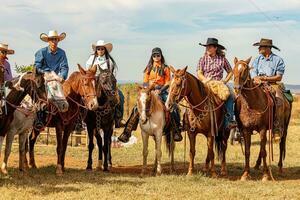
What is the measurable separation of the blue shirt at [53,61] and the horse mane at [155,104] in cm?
214

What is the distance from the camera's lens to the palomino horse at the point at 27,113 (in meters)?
10.5

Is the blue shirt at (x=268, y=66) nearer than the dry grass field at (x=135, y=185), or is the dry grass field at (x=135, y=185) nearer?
the dry grass field at (x=135, y=185)

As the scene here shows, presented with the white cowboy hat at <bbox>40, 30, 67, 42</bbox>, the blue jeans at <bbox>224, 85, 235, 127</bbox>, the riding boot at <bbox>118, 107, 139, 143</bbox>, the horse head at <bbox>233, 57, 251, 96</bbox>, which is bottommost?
the riding boot at <bbox>118, 107, 139, 143</bbox>

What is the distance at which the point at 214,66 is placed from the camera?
12.3m

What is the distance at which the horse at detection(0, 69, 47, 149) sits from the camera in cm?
997

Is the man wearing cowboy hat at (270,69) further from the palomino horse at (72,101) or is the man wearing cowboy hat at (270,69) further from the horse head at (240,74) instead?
the palomino horse at (72,101)

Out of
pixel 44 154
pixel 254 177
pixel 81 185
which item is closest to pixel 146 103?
pixel 81 185

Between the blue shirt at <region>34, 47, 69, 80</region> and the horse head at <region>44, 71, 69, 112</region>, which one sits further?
the blue shirt at <region>34, 47, 69, 80</region>

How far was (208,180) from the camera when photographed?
11.0 meters

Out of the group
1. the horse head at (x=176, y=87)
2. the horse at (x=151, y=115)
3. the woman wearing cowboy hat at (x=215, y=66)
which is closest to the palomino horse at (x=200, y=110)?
the horse head at (x=176, y=87)

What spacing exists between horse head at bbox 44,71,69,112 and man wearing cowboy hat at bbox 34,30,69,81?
1.34 m

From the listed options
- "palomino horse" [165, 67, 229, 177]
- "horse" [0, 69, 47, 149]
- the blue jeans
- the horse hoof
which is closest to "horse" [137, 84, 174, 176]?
"palomino horse" [165, 67, 229, 177]

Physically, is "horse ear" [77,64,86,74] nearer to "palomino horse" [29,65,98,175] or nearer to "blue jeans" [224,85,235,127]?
"palomino horse" [29,65,98,175]

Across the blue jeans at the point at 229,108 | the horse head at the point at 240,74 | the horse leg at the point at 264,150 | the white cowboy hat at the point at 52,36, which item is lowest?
the horse leg at the point at 264,150
